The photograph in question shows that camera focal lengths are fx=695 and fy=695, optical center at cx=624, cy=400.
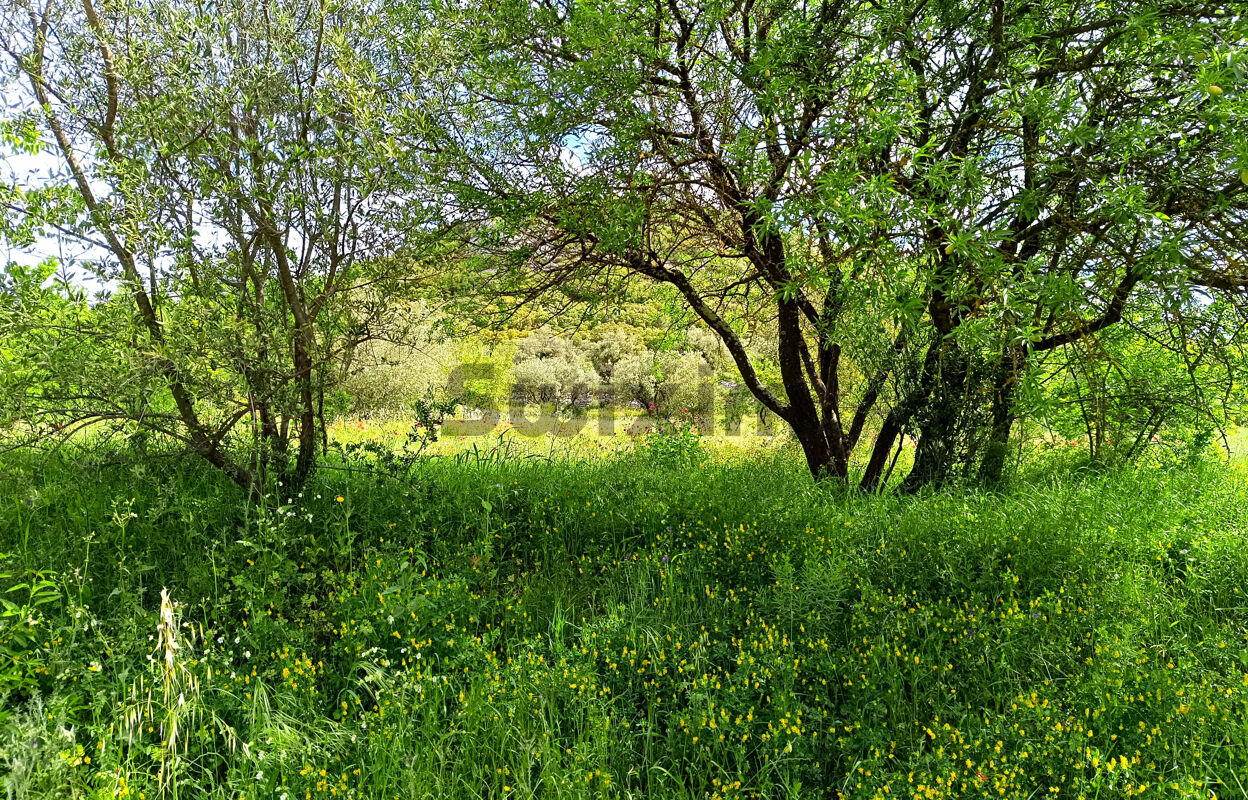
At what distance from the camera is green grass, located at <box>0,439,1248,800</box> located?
275cm

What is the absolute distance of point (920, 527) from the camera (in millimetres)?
4594

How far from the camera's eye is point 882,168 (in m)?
4.69

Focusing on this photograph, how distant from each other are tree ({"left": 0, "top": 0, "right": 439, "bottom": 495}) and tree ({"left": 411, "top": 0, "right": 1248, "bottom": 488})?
2.82 ft

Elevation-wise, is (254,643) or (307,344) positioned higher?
(307,344)

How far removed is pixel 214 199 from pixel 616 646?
371 cm

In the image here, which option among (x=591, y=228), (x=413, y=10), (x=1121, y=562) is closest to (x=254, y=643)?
(x=591, y=228)

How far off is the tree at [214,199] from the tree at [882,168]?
0.86 m

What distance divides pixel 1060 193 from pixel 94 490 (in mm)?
6848

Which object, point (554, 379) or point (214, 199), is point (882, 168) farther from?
point (554, 379)

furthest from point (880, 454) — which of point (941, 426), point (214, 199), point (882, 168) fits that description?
point (214, 199)

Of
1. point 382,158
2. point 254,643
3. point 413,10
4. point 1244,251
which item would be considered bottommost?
point 254,643

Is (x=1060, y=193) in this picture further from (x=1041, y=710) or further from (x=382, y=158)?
(x=382, y=158)

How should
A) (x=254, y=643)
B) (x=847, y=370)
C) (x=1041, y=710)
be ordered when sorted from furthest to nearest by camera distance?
(x=847, y=370) < (x=254, y=643) < (x=1041, y=710)

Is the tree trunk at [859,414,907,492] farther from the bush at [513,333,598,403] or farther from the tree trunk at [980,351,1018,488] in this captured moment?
the bush at [513,333,598,403]
